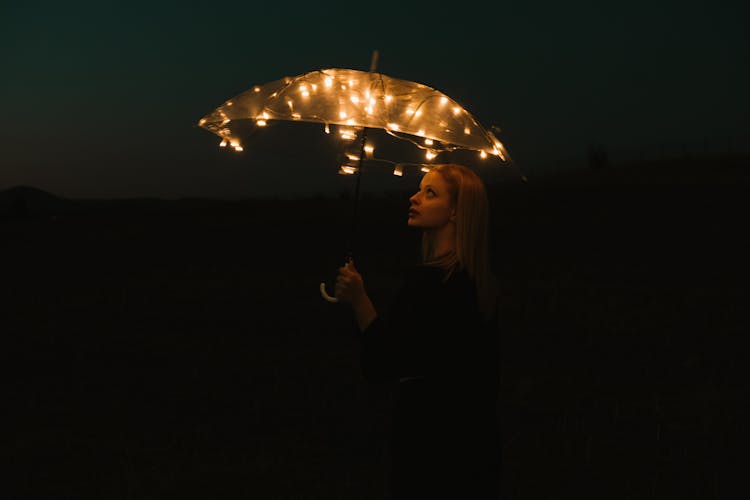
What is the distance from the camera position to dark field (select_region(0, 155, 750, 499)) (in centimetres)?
866

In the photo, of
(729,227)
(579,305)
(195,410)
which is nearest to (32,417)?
(195,410)

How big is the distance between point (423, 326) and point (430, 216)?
47 cm

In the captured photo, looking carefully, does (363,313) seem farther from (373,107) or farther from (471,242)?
(373,107)

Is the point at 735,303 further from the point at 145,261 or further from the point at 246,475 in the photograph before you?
the point at 145,261

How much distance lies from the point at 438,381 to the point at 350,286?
0.50m

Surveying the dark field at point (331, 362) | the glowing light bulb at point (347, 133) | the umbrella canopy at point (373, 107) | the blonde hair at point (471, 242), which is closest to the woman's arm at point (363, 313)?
the blonde hair at point (471, 242)

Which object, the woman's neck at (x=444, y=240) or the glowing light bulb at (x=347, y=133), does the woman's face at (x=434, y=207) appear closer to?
the woman's neck at (x=444, y=240)

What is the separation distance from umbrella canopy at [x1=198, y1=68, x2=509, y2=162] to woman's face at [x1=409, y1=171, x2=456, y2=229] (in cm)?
82

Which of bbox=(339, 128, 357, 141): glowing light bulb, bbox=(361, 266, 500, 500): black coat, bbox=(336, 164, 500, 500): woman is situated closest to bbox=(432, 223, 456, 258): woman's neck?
bbox=(336, 164, 500, 500): woman

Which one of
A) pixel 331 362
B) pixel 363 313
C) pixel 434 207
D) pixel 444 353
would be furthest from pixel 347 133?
pixel 331 362

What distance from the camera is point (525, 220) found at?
107 ft

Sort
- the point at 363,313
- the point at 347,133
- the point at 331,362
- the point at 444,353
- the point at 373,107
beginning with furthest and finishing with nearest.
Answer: the point at 331,362, the point at 347,133, the point at 373,107, the point at 363,313, the point at 444,353

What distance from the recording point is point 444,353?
135 inches

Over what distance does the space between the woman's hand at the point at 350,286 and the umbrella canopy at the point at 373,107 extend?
103 cm
